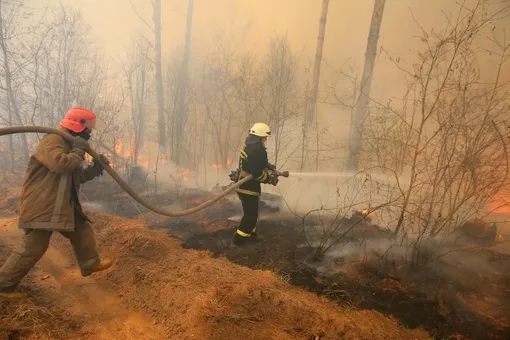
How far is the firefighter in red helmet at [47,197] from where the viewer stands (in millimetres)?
3262

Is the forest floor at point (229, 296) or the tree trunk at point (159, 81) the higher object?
the tree trunk at point (159, 81)

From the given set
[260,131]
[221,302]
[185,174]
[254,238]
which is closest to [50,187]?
[221,302]

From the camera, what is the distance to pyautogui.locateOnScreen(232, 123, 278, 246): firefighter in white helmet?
17.4 feet

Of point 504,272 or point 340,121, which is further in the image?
point 340,121

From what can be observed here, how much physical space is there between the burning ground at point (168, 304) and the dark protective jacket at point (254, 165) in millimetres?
1256

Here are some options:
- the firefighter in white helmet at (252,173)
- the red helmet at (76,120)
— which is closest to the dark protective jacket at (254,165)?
the firefighter in white helmet at (252,173)

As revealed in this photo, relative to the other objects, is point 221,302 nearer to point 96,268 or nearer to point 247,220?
point 96,268

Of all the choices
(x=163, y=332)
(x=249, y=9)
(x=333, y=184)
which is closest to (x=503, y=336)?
(x=163, y=332)

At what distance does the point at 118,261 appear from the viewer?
4.52m

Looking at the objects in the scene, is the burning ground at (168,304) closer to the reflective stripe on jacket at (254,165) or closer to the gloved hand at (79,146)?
the reflective stripe on jacket at (254,165)

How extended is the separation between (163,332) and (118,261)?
1.63m

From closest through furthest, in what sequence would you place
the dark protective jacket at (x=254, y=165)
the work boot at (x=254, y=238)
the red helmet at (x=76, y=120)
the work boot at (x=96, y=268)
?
the red helmet at (x=76, y=120), the work boot at (x=96, y=268), the dark protective jacket at (x=254, y=165), the work boot at (x=254, y=238)

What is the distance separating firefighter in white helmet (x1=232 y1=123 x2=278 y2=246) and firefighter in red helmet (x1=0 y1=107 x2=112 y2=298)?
8.13 feet

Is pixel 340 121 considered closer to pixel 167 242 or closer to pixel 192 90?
pixel 192 90
